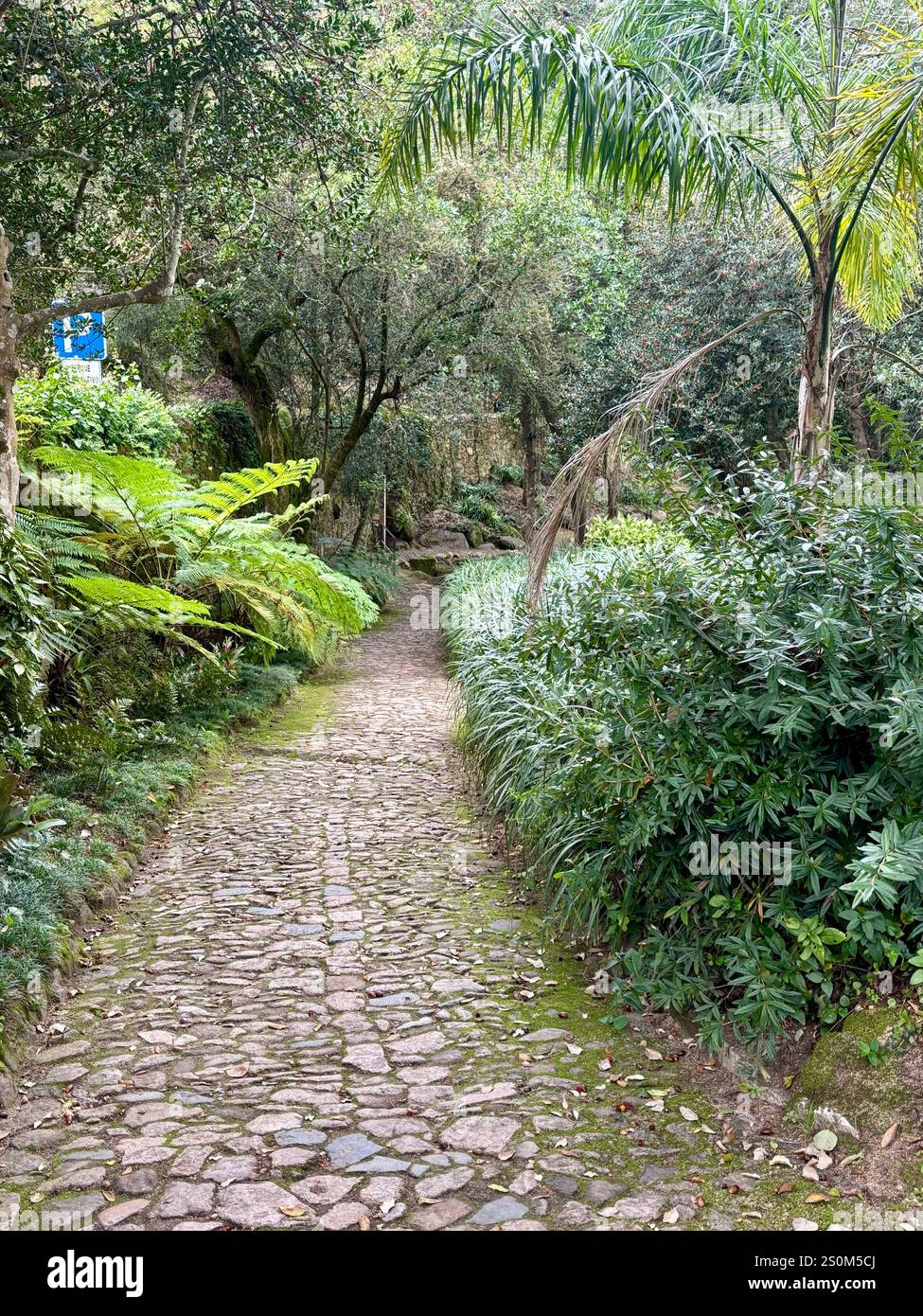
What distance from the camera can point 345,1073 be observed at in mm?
3387

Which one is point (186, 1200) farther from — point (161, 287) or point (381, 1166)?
point (161, 287)

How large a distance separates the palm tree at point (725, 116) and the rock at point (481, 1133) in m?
3.11

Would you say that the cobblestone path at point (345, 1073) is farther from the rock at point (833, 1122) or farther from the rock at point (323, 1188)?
the rock at point (833, 1122)

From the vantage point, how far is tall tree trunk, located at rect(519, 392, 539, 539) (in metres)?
20.4

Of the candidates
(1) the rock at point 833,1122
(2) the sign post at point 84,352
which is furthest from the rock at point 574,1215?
(2) the sign post at point 84,352

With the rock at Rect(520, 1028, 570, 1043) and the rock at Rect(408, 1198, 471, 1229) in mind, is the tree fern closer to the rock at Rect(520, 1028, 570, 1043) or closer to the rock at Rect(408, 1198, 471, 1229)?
the rock at Rect(520, 1028, 570, 1043)

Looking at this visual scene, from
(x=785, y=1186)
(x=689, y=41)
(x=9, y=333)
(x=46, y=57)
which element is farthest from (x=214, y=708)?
(x=785, y=1186)

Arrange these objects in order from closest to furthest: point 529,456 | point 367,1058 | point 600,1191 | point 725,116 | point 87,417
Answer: point 600,1191 → point 367,1058 → point 725,116 → point 87,417 → point 529,456

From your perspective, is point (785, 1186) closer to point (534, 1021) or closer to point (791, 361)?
point (534, 1021)

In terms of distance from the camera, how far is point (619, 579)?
3586 mm

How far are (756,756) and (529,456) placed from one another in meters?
18.7

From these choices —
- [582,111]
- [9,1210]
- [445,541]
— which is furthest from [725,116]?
[445,541]

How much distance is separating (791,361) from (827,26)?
864 centimetres

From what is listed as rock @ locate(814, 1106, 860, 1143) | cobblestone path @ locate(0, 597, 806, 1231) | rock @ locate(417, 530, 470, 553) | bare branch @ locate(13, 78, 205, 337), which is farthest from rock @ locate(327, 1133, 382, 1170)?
rock @ locate(417, 530, 470, 553)
